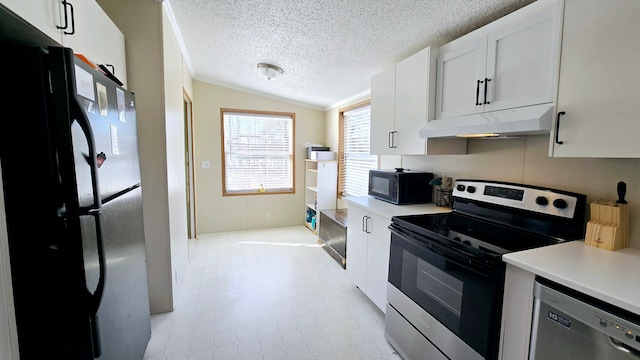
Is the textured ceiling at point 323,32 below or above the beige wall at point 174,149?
above

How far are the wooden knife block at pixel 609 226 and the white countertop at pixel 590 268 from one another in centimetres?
4

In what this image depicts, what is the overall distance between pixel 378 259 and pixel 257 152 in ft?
10.7

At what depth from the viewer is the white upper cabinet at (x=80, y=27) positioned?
1033 mm

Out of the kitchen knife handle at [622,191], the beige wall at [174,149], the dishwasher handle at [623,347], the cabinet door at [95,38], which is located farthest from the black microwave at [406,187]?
the cabinet door at [95,38]

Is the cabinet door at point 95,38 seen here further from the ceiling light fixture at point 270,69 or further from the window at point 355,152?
the window at point 355,152

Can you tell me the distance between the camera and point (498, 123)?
148 centimetres

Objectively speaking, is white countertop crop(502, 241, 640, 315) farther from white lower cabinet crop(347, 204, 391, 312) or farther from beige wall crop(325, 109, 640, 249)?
white lower cabinet crop(347, 204, 391, 312)

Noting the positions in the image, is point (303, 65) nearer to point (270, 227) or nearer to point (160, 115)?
point (160, 115)

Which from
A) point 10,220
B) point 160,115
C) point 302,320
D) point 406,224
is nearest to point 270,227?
point 302,320

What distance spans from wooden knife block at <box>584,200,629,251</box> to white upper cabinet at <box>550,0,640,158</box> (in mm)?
338

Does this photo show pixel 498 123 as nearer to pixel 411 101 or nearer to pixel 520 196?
pixel 520 196

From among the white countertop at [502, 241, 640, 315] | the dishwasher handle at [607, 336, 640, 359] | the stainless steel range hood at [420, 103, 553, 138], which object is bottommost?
the dishwasher handle at [607, 336, 640, 359]

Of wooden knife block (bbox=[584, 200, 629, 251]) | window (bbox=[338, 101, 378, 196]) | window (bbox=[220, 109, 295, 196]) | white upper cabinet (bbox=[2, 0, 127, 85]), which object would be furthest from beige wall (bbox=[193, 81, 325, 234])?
wooden knife block (bbox=[584, 200, 629, 251])

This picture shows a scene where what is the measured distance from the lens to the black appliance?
1.32 meters
